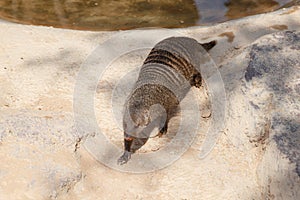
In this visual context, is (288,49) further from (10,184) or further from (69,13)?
(69,13)

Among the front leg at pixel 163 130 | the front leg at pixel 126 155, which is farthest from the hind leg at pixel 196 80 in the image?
the front leg at pixel 126 155

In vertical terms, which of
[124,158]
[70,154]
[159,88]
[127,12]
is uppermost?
[159,88]

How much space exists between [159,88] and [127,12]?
8.35 feet

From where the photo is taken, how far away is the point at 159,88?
369 cm

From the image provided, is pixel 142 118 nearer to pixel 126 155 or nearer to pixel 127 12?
pixel 126 155

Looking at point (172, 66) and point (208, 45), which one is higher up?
point (172, 66)

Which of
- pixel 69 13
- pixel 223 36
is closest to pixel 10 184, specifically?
pixel 223 36

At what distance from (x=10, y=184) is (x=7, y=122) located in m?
0.57

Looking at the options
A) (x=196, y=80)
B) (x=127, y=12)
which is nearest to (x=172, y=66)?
(x=196, y=80)

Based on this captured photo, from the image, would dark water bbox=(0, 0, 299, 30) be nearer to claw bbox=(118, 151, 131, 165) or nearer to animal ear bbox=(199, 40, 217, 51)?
animal ear bbox=(199, 40, 217, 51)

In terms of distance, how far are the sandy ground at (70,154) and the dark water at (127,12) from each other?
4.65 ft

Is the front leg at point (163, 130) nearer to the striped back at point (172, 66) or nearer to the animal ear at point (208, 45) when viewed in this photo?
the striped back at point (172, 66)

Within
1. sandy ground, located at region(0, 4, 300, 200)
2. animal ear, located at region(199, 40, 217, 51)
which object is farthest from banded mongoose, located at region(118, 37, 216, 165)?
sandy ground, located at region(0, 4, 300, 200)

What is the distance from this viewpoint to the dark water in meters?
5.68
